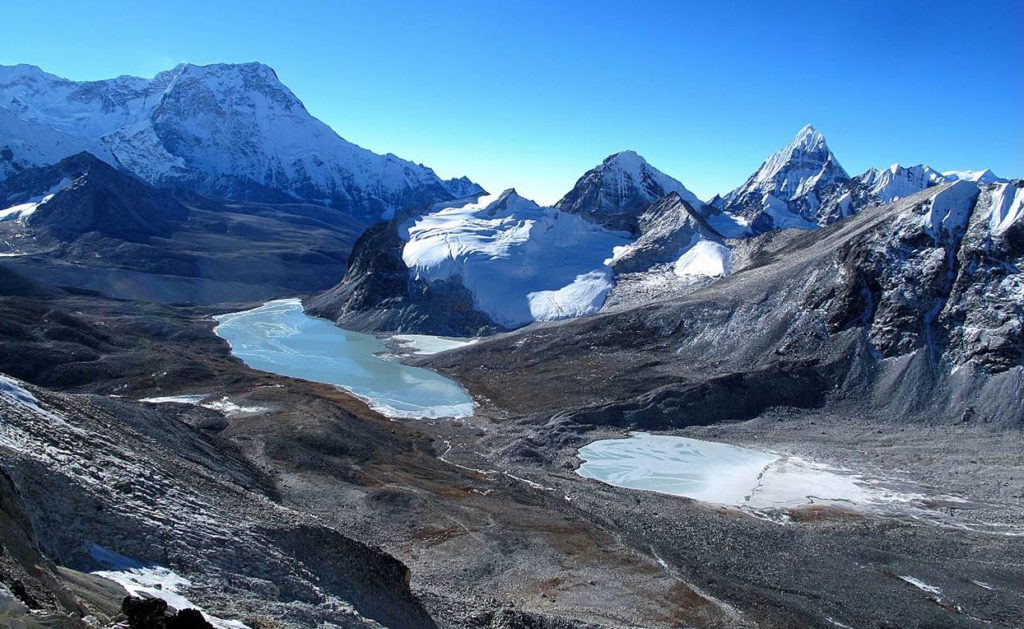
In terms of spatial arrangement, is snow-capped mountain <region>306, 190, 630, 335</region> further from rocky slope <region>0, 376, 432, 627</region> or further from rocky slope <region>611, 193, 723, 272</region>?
rocky slope <region>0, 376, 432, 627</region>

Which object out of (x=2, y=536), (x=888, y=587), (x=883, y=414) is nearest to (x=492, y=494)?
(x=888, y=587)

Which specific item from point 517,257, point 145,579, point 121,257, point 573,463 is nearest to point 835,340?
point 573,463

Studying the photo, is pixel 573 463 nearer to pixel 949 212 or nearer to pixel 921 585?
pixel 921 585

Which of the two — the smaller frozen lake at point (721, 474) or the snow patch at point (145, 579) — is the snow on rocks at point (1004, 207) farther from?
the snow patch at point (145, 579)

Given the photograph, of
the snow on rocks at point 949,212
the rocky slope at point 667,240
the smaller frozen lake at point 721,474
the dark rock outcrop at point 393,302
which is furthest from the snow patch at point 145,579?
the rocky slope at point 667,240

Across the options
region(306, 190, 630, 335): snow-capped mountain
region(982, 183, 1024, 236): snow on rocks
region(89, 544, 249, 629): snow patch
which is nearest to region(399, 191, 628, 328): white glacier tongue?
region(306, 190, 630, 335): snow-capped mountain

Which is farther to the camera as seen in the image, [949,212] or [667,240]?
[667,240]

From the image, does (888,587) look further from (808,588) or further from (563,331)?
(563,331)
